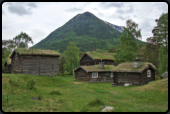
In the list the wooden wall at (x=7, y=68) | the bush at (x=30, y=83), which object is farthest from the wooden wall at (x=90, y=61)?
the bush at (x=30, y=83)

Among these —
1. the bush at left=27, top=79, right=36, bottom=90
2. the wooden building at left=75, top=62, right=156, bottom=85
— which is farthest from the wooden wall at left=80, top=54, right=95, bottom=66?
the bush at left=27, top=79, right=36, bottom=90

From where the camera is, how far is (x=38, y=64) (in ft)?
99.6

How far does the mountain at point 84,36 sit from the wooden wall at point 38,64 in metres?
89.6

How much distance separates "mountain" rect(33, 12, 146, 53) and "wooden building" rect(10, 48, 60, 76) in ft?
294

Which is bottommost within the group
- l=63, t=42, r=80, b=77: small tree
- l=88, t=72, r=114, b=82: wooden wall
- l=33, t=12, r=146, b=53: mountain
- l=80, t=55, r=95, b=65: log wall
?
l=88, t=72, r=114, b=82: wooden wall

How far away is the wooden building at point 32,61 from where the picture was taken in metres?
29.0

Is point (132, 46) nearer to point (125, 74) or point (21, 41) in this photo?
point (125, 74)

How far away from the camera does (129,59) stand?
34562 mm

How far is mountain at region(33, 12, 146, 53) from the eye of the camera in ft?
434

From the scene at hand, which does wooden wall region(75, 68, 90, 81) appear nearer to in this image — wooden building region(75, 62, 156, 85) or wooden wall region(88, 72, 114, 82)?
wooden building region(75, 62, 156, 85)

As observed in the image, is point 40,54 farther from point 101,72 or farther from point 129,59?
point 129,59

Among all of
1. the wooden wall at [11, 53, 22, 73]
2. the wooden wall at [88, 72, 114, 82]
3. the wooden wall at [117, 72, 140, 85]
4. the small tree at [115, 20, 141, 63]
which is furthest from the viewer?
the small tree at [115, 20, 141, 63]

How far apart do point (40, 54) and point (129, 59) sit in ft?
68.2

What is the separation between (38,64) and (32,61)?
1.38m
